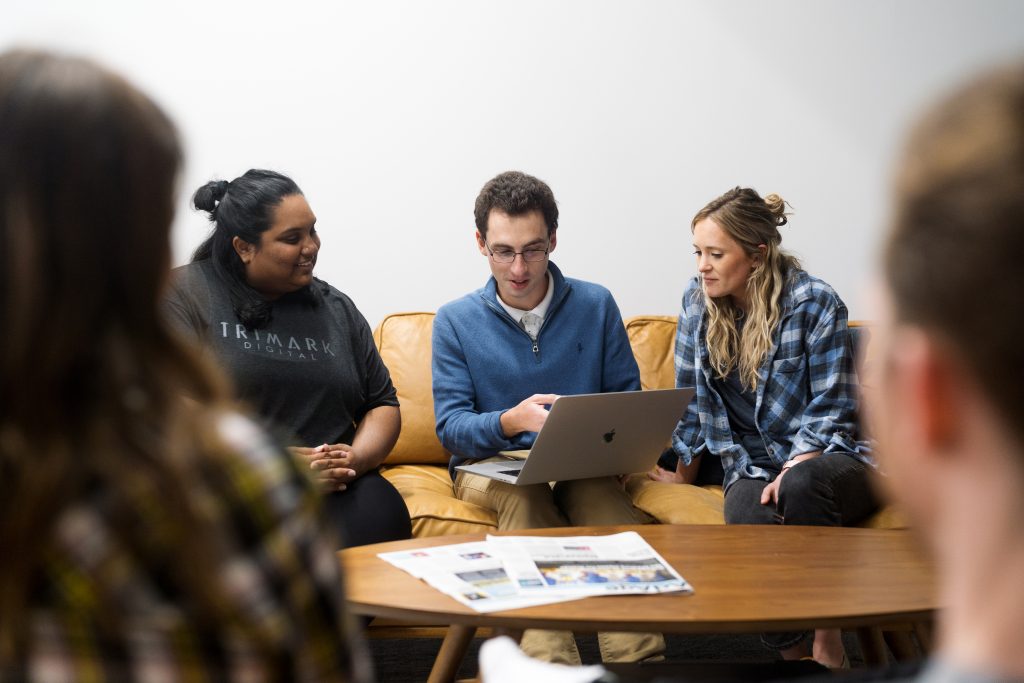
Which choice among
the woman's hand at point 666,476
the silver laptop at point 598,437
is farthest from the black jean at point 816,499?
the woman's hand at point 666,476

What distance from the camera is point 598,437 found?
2285mm

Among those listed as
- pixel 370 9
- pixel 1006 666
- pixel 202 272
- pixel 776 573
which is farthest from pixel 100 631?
pixel 370 9

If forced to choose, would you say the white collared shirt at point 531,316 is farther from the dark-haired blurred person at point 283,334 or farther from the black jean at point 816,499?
the black jean at point 816,499

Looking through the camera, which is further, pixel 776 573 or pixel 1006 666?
pixel 776 573

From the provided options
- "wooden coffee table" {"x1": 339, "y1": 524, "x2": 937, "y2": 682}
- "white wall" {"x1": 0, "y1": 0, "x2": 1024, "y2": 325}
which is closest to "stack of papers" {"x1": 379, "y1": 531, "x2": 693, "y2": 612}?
"wooden coffee table" {"x1": 339, "y1": 524, "x2": 937, "y2": 682}

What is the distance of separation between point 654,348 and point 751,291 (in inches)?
21.7

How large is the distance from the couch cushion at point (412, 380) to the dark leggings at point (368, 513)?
534mm

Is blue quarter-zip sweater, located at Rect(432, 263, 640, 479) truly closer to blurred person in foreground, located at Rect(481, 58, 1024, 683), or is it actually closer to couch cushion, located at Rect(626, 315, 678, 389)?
couch cushion, located at Rect(626, 315, 678, 389)

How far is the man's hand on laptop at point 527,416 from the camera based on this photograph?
96.2 inches

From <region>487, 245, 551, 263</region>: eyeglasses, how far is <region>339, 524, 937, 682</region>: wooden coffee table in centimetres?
93

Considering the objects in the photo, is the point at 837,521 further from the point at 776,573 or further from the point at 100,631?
the point at 100,631

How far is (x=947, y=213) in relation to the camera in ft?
1.49

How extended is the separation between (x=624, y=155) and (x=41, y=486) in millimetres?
3021

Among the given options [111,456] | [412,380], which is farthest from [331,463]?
[111,456]
